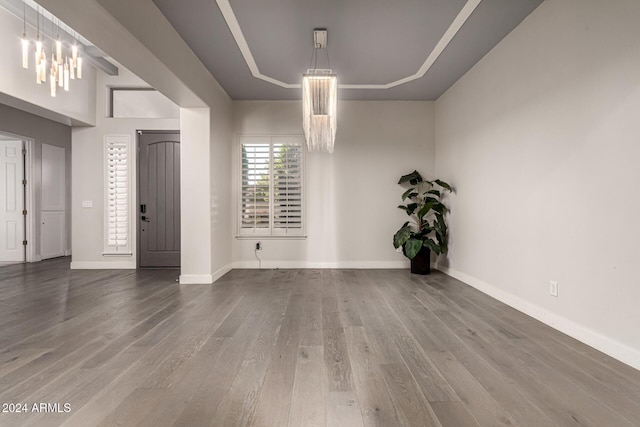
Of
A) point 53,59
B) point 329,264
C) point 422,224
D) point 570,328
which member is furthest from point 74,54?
point 570,328

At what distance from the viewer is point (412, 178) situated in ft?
17.6

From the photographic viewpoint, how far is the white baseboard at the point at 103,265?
5508 millimetres

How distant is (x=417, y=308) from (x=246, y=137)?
3.89 metres

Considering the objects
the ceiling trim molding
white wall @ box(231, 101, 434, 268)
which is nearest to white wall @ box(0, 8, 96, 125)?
white wall @ box(231, 101, 434, 268)

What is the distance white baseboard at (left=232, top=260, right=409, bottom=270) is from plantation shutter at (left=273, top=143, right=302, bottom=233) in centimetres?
58

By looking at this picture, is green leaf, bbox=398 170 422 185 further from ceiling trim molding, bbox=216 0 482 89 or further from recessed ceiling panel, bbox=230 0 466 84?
recessed ceiling panel, bbox=230 0 466 84

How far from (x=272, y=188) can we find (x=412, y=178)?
2.34 m

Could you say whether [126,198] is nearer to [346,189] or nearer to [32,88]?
[32,88]

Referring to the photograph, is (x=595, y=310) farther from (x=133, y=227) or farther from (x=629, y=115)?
(x=133, y=227)

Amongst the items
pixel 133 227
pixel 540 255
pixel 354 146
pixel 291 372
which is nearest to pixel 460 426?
pixel 291 372

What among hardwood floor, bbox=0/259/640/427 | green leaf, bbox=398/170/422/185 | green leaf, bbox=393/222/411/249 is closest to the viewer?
hardwood floor, bbox=0/259/640/427

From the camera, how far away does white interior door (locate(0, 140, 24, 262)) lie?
6188 millimetres

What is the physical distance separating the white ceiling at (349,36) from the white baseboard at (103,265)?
3.43 m

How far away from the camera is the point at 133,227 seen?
5543 millimetres
